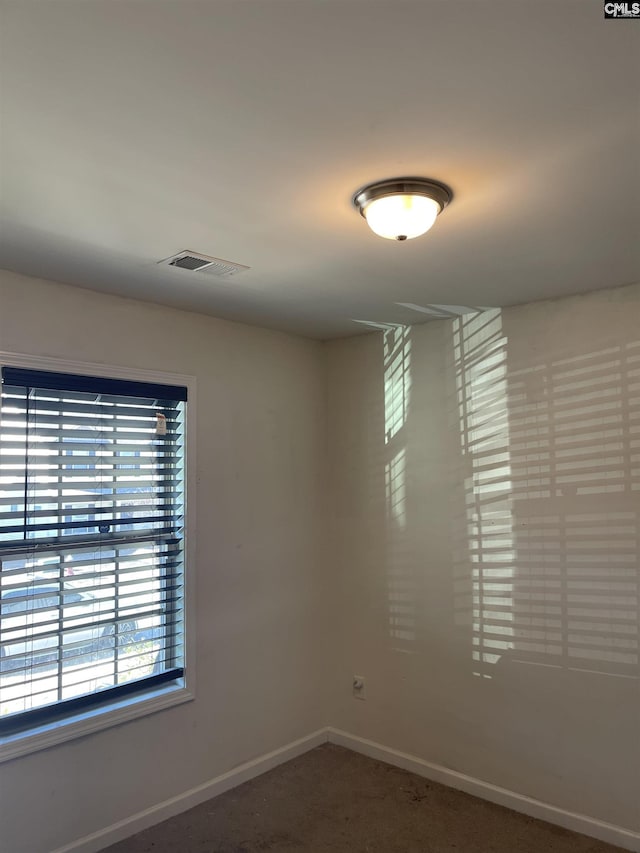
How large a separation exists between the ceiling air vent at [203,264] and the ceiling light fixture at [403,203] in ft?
2.52

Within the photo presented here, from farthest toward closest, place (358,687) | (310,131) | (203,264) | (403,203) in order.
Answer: (358,687) → (203,264) → (403,203) → (310,131)

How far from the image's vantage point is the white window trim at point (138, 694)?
2545 millimetres

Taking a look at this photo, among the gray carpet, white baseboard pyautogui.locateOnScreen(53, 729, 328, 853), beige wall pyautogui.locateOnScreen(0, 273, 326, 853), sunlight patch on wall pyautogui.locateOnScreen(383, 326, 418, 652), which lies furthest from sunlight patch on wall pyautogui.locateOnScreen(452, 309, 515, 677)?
white baseboard pyautogui.locateOnScreen(53, 729, 328, 853)

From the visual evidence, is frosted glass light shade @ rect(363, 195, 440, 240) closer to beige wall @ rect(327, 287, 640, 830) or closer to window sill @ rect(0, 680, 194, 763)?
beige wall @ rect(327, 287, 640, 830)

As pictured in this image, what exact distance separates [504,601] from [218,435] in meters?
1.72

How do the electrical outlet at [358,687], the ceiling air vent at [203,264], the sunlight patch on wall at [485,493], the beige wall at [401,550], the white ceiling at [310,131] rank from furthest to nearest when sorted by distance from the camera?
the electrical outlet at [358,687], the sunlight patch on wall at [485,493], the beige wall at [401,550], the ceiling air vent at [203,264], the white ceiling at [310,131]

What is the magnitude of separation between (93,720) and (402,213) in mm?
2443

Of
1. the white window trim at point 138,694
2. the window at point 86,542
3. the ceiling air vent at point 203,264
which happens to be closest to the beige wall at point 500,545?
the white window trim at point 138,694

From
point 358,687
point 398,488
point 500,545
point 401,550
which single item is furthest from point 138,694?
point 500,545

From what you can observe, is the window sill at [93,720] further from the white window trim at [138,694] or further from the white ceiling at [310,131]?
the white ceiling at [310,131]

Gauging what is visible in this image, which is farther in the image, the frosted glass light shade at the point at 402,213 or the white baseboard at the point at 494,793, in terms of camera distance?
the white baseboard at the point at 494,793

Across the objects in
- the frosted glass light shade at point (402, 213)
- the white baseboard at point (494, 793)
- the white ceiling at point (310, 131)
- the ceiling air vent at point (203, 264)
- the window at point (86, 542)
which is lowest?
the white baseboard at point (494, 793)

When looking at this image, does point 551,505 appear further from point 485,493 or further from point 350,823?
point 350,823

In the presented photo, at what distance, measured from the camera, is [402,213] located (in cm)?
184
